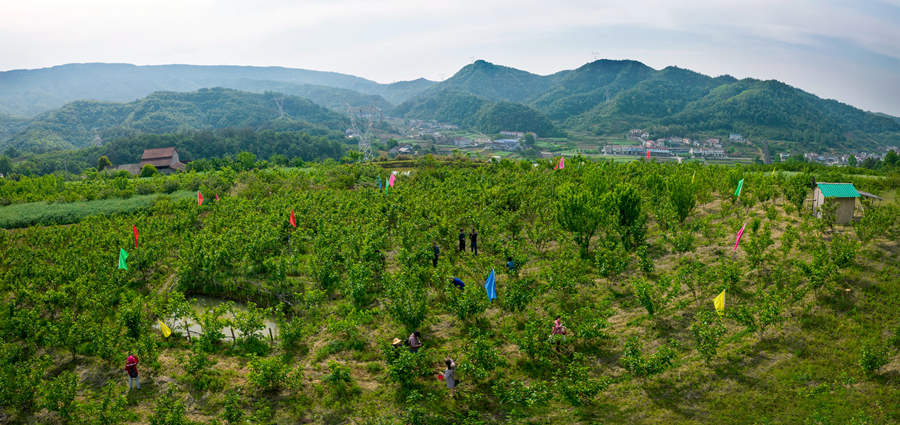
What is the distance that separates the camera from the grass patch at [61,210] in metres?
30.8

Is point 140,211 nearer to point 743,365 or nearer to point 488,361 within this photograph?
point 488,361

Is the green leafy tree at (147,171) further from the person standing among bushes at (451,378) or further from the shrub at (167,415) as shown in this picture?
the person standing among bushes at (451,378)

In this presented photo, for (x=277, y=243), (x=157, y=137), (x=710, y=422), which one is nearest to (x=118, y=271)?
(x=277, y=243)

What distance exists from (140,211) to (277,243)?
16.9 metres

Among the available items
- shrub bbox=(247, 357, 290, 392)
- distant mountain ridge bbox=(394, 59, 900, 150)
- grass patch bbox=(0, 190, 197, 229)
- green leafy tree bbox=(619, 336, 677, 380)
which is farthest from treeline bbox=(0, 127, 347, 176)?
green leafy tree bbox=(619, 336, 677, 380)

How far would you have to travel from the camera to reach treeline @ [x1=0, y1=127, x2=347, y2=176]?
87375mm

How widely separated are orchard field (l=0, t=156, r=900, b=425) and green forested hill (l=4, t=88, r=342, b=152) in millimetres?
148998

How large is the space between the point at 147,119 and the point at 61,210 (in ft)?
528

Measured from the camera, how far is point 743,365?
11695mm

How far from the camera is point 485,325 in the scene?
15.0m

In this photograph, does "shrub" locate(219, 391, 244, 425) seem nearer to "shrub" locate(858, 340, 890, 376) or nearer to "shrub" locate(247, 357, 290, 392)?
"shrub" locate(247, 357, 290, 392)

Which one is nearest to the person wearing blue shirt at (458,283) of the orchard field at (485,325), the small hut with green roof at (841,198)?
the orchard field at (485,325)

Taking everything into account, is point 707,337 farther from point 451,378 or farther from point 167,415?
point 167,415

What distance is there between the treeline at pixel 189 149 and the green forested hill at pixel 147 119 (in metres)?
50.3
